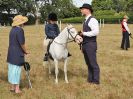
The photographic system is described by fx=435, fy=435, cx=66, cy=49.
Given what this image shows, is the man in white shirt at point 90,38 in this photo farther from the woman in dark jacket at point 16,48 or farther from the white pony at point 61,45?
the woman in dark jacket at point 16,48

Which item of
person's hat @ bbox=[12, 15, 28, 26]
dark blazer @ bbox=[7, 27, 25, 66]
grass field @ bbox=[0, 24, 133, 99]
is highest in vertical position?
person's hat @ bbox=[12, 15, 28, 26]

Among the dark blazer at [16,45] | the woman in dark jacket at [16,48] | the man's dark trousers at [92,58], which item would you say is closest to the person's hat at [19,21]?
the woman in dark jacket at [16,48]

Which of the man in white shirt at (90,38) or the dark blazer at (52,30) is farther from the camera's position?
the dark blazer at (52,30)

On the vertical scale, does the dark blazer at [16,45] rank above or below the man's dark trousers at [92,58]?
above

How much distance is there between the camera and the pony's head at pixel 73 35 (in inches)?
456

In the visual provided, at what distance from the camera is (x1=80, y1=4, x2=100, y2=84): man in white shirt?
1153 cm

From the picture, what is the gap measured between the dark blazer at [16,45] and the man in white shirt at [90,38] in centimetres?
189

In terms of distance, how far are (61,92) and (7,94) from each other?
1347 millimetres

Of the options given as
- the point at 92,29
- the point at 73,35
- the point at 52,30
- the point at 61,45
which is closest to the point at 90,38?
the point at 92,29

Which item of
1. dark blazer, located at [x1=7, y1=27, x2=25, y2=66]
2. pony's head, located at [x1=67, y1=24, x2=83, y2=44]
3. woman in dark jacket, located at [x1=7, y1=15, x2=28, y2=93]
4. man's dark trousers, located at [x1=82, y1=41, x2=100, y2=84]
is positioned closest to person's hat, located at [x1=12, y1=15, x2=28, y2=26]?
woman in dark jacket, located at [x1=7, y1=15, x2=28, y2=93]

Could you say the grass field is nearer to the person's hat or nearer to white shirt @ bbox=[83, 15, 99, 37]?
white shirt @ bbox=[83, 15, 99, 37]

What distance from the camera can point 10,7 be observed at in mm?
77938

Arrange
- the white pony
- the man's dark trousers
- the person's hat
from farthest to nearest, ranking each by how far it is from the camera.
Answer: the white pony
the man's dark trousers
the person's hat

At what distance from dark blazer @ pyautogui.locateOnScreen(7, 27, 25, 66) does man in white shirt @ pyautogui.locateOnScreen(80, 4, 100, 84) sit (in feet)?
6.21
